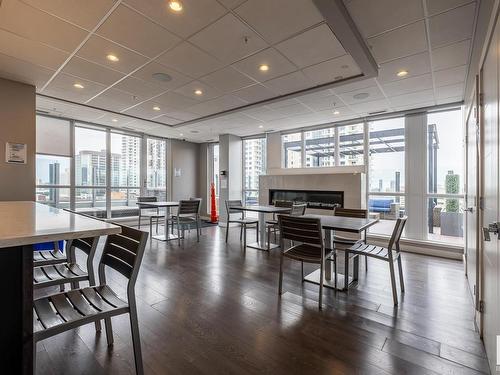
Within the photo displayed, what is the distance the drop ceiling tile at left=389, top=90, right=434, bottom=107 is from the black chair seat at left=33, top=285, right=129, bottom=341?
4770 millimetres

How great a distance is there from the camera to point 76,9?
2156mm

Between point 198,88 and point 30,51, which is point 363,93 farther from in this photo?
point 30,51

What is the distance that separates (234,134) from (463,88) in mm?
5166

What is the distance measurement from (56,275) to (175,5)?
7.34 feet

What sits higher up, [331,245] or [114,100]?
[114,100]

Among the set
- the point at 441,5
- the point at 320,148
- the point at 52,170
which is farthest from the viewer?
the point at 320,148

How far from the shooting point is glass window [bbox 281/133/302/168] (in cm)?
664

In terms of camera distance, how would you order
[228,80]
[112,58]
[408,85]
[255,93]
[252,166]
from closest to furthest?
1. [112,58]
2. [228,80]
3. [408,85]
4. [255,93]
5. [252,166]

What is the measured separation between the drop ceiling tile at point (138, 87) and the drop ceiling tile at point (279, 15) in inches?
80.8

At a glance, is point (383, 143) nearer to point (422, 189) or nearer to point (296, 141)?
point (422, 189)

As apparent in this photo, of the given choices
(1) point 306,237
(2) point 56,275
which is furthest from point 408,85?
(2) point 56,275

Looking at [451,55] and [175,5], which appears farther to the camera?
[451,55]

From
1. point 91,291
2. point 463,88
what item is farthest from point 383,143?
point 91,291

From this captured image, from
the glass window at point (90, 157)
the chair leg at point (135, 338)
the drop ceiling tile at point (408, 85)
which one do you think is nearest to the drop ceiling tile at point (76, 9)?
the chair leg at point (135, 338)
